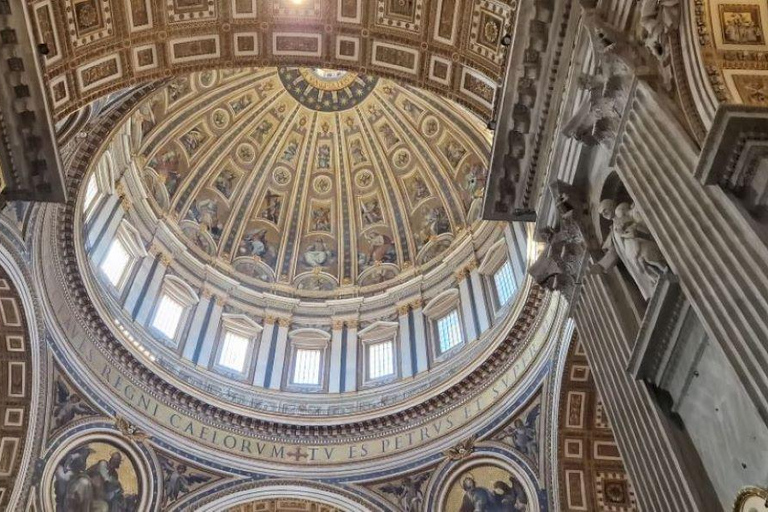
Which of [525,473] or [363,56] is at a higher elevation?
[363,56]

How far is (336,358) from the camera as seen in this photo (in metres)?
23.6

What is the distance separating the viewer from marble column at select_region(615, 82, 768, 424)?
17.9 ft

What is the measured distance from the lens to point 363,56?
12.7 metres

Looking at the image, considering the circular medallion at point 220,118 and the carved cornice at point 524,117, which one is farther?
the circular medallion at point 220,118

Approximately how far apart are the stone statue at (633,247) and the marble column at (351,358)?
48.5ft

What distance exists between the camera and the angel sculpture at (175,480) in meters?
17.8

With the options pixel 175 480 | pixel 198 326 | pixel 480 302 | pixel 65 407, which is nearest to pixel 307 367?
pixel 198 326

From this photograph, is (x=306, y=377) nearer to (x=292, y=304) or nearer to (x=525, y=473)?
(x=292, y=304)

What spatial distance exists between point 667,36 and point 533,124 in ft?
9.32

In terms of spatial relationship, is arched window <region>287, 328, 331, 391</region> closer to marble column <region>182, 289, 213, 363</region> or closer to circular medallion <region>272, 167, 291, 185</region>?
marble column <region>182, 289, 213, 363</region>

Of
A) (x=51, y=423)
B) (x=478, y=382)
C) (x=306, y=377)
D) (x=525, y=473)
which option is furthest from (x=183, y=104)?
(x=525, y=473)

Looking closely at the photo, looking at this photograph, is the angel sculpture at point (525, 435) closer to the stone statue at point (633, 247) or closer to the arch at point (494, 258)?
the arch at point (494, 258)

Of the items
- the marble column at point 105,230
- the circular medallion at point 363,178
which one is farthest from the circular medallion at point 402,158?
the marble column at point 105,230

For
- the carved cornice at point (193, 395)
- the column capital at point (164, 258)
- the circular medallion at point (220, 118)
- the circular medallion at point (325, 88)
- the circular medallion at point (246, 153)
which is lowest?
the carved cornice at point (193, 395)
